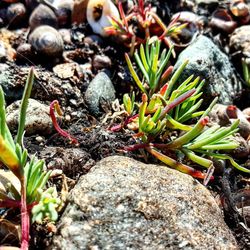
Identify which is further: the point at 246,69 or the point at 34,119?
the point at 246,69

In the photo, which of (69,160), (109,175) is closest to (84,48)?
(69,160)

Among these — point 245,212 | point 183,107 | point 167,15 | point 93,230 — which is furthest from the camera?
point 167,15

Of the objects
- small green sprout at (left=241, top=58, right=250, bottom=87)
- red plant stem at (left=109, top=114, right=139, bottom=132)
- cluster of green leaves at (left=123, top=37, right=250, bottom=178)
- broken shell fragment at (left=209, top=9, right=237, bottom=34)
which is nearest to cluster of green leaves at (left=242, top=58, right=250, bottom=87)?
small green sprout at (left=241, top=58, right=250, bottom=87)

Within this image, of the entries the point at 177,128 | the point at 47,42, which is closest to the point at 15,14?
the point at 47,42

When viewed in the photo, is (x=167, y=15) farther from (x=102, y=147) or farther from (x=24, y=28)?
(x=102, y=147)

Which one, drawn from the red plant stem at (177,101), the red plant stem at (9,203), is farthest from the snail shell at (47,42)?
the red plant stem at (9,203)

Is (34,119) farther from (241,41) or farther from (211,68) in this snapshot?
(241,41)

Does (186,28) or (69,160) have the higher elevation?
(186,28)
